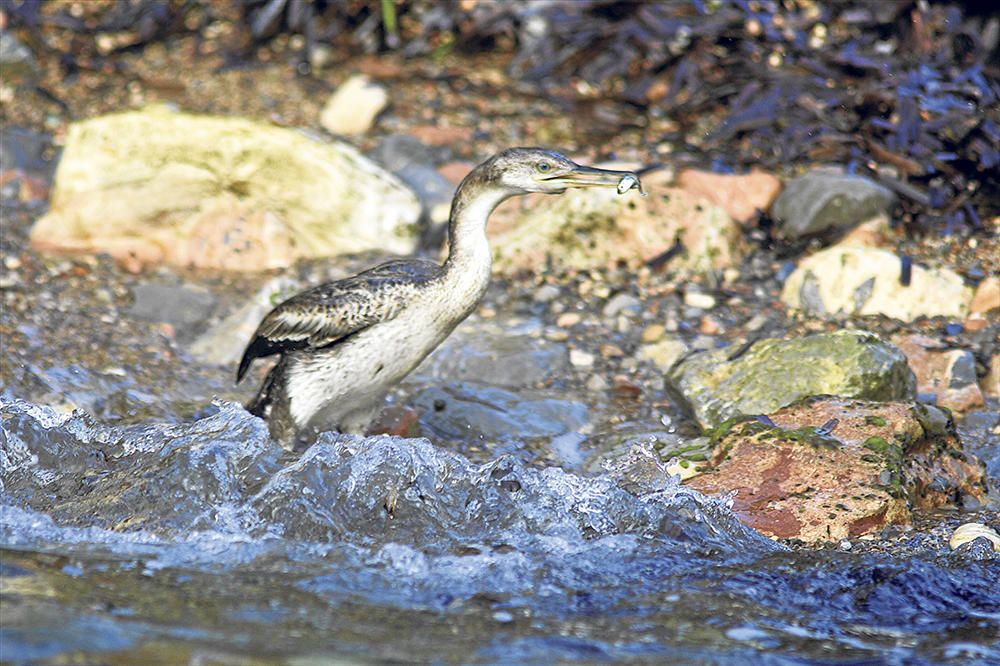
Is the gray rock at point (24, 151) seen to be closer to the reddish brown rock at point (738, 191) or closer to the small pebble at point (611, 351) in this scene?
the small pebble at point (611, 351)

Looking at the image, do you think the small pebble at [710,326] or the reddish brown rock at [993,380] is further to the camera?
the small pebble at [710,326]

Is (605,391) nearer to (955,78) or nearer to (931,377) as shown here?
(931,377)

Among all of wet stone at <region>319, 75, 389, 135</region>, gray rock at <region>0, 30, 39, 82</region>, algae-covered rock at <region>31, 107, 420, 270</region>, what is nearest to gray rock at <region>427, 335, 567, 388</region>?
algae-covered rock at <region>31, 107, 420, 270</region>

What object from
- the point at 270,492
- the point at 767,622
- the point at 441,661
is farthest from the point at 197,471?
the point at 767,622

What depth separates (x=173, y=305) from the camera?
7047 mm

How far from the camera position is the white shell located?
4.92 meters

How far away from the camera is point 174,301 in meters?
7.07

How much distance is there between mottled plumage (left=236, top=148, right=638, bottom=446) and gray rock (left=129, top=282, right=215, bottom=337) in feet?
4.04

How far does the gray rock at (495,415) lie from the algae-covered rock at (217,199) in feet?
4.47

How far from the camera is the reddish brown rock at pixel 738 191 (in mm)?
7523

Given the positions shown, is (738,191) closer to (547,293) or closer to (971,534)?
(547,293)

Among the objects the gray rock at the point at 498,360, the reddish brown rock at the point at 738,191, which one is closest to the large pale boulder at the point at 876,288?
the reddish brown rock at the point at 738,191

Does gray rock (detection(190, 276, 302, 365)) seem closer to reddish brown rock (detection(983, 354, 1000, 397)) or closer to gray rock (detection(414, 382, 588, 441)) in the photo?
gray rock (detection(414, 382, 588, 441))

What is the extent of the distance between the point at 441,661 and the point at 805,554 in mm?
1567
